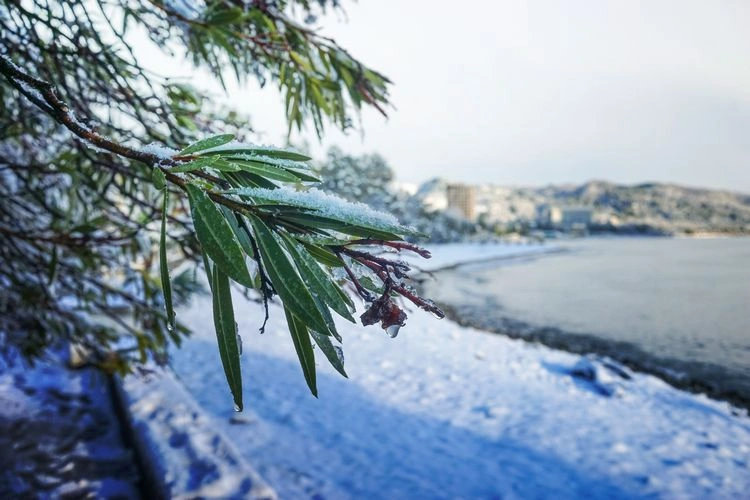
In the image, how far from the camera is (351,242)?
0.61 metres

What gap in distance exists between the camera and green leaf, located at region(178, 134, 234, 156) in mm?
596

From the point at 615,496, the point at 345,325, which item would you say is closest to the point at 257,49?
the point at 615,496

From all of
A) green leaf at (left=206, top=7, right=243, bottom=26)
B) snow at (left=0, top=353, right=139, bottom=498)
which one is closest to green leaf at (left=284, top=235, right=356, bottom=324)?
green leaf at (left=206, top=7, right=243, bottom=26)

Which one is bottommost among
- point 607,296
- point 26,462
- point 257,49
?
point 607,296

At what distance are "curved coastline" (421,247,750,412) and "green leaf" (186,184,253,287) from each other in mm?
5750

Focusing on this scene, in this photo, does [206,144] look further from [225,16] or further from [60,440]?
[60,440]

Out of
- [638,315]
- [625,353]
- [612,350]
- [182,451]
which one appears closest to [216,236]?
[182,451]

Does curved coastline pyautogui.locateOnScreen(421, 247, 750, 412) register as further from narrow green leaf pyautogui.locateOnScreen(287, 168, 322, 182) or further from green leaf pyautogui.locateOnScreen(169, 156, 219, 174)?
green leaf pyautogui.locateOnScreen(169, 156, 219, 174)

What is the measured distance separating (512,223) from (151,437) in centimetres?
8591

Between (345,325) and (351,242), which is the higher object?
(351,242)

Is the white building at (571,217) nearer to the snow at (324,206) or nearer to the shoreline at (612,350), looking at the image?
the shoreline at (612,350)

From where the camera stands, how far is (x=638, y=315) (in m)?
15.3

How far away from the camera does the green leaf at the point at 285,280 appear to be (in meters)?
0.55

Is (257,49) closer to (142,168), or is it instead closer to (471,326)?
(142,168)
